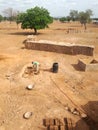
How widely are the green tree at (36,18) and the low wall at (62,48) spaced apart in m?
10.4

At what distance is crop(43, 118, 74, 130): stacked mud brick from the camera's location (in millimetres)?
6931

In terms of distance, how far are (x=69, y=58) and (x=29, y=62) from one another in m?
3.18

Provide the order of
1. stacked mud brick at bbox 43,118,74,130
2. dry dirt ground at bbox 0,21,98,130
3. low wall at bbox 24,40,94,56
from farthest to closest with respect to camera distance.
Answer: low wall at bbox 24,40,94,56
dry dirt ground at bbox 0,21,98,130
stacked mud brick at bbox 43,118,74,130

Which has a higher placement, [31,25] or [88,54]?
[31,25]

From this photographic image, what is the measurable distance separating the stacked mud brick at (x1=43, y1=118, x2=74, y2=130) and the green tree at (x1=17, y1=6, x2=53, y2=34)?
877 inches

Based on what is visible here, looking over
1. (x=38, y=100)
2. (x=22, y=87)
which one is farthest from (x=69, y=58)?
(x=38, y=100)

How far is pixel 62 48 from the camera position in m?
17.1

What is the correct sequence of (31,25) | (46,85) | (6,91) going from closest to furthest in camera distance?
(6,91) → (46,85) → (31,25)

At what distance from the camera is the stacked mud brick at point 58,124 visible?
22.7ft

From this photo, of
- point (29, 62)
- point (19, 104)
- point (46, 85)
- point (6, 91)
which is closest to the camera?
point (19, 104)

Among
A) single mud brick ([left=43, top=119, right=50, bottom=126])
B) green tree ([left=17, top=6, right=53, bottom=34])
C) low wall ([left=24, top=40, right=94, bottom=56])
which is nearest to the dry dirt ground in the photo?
single mud brick ([left=43, top=119, right=50, bottom=126])

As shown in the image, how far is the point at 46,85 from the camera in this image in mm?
10375

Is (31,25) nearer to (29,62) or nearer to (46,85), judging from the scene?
(29,62)

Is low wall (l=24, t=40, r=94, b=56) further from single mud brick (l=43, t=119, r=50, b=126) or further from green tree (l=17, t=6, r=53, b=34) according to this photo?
green tree (l=17, t=6, r=53, b=34)
